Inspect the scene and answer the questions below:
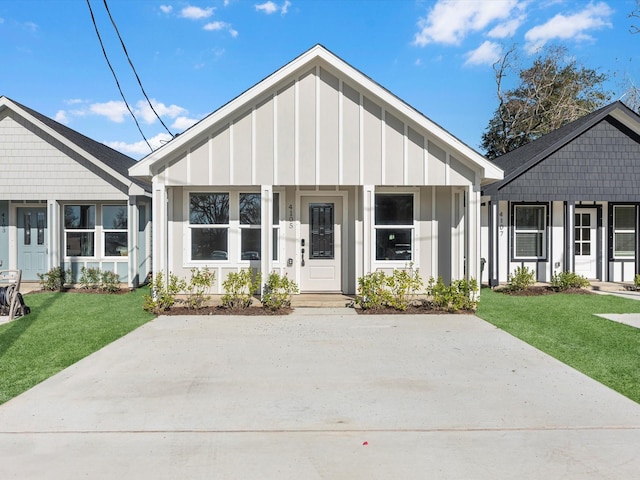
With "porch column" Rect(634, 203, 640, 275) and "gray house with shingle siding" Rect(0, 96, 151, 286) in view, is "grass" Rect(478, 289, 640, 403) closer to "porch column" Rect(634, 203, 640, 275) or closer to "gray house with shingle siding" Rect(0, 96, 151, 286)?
"porch column" Rect(634, 203, 640, 275)

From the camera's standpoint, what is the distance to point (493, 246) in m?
11.8

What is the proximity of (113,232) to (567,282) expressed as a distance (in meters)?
12.7

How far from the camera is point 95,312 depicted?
829cm

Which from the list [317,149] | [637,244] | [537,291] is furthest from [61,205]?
[637,244]

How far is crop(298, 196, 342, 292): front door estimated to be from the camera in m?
9.90

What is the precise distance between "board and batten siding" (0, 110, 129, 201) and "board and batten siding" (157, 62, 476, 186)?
4.26 m

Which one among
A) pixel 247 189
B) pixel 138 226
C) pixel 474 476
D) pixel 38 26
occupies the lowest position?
pixel 474 476

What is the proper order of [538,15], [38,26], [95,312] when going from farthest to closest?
[538,15]
[38,26]
[95,312]

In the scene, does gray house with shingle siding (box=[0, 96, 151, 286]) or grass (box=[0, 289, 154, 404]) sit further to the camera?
gray house with shingle siding (box=[0, 96, 151, 286])

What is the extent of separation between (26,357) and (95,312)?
3.13m

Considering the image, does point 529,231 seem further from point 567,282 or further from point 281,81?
point 281,81

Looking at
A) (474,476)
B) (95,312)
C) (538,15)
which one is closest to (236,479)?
(474,476)

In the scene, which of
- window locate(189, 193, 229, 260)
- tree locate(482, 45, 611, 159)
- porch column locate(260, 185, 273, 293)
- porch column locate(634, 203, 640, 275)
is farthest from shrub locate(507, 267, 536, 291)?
tree locate(482, 45, 611, 159)

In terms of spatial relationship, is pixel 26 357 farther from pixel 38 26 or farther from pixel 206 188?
pixel 38 26
